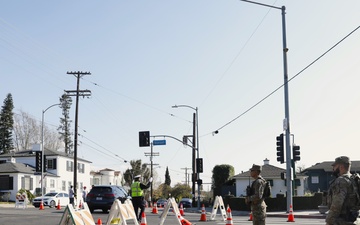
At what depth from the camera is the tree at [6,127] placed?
97.2m

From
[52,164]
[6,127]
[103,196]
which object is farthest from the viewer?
[6,127]

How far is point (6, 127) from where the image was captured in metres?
98.4

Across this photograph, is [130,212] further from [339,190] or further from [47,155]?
[47,155]

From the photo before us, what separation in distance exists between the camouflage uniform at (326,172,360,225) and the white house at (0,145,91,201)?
2190 inches

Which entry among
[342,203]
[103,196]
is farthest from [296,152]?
[342,203]

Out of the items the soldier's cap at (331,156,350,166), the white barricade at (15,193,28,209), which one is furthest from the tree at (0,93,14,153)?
the soldier's cap at (331,156,350,166)

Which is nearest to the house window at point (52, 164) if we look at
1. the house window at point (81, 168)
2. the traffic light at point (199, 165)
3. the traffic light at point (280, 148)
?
the house window at point (81, 168)

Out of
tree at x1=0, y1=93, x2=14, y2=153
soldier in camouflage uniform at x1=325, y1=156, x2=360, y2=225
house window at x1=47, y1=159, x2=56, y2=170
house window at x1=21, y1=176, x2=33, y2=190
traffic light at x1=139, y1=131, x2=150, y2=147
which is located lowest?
house window at x1=21, y1=176, x2=33, y2=190

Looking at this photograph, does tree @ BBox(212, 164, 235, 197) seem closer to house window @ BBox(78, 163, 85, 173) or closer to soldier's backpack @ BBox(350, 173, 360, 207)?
house window @ BBox(78, 163, 85, 173)

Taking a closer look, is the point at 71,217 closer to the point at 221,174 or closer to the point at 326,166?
the point at 221,174

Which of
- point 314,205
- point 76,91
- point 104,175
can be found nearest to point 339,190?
point 314,205

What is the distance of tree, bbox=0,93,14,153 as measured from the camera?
97.2 m

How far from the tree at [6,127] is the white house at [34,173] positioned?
876 inches

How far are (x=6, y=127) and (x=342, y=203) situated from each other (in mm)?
96364
